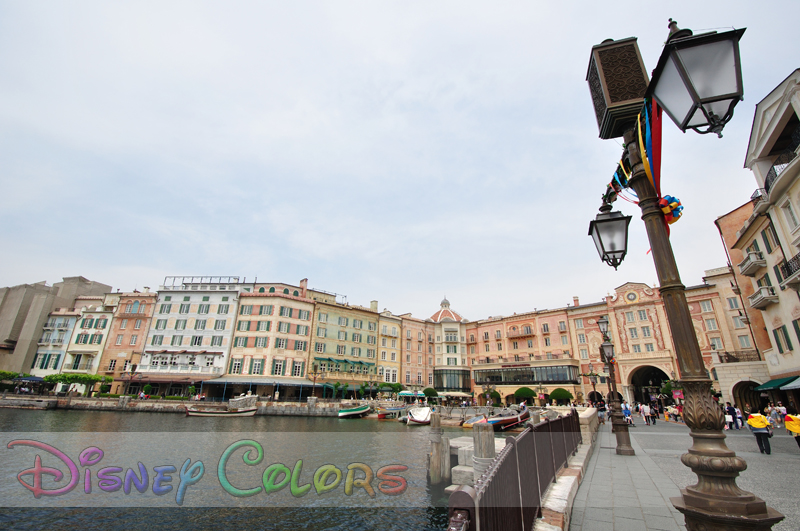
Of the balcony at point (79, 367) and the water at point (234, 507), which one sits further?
the balcony at point (79, 367)

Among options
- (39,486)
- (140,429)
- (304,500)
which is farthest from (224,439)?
(304,500)

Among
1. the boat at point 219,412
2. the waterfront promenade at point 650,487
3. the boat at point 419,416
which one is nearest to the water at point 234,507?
the waterfront promenade at point 650,487

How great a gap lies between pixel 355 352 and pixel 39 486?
43.9 meters

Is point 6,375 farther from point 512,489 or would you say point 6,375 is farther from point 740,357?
point 740,357

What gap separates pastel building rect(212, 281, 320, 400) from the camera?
144 feet

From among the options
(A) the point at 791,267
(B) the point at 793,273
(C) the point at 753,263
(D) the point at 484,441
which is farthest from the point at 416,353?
(D) the point at 484,441

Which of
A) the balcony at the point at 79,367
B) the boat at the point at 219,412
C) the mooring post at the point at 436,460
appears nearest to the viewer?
the mooring post at the point at 436,460

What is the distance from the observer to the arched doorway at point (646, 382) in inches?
1848

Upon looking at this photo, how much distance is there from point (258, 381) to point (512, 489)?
44391 mm

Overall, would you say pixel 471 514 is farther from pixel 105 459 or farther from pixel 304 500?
pixel 105 459

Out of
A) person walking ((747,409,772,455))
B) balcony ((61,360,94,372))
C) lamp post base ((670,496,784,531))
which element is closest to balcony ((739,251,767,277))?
person walking ((747,409,772,455))

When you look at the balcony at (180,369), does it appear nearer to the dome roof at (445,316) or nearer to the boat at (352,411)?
the boat at (352,411)

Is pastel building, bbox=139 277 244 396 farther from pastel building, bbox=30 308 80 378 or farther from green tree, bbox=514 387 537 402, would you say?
green tree, bbox=514 387 537 402

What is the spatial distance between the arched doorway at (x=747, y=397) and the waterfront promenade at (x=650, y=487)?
18773 millimetres
